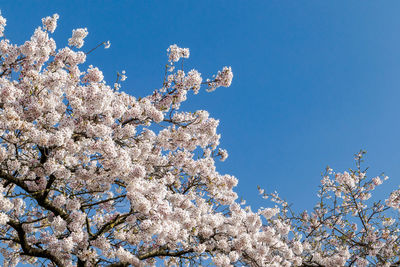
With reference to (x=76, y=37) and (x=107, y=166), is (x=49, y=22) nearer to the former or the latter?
(x=76, y=37)

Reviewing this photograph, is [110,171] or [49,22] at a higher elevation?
[49,22]

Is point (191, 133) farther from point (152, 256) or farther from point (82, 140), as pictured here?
point (152, 256)

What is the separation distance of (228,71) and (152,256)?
227 inches

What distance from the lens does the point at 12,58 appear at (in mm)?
9758

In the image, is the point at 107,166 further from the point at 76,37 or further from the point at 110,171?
the point at 76,37

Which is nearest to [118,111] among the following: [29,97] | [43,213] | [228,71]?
[29,97]

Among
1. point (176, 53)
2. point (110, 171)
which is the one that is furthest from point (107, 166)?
point (176, 53)

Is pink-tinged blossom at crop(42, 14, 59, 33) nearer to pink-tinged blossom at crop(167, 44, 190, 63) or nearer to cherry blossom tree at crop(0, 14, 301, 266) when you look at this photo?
cherry blossom tree at crop(0, 14, 301, 266)

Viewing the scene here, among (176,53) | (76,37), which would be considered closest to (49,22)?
(76,37)

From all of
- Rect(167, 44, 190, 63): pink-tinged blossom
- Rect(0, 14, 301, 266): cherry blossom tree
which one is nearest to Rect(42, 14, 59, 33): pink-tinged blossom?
Rect(0, 14, 301, 266): cherry blossom tree

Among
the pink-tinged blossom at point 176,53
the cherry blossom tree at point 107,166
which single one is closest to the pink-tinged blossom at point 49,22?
the cherry blossom tree at point 107,166

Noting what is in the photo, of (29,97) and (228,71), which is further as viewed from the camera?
(228,71)

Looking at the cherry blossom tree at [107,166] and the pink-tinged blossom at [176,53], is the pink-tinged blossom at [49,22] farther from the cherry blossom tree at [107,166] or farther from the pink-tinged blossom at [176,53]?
the pink-tinged blossom at [176,53]

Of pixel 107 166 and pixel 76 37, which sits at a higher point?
pixel 76 37
